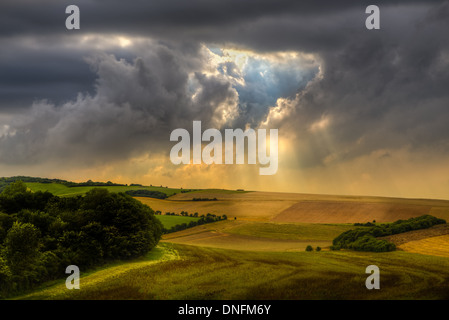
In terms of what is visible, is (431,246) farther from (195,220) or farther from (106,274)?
(195,220)

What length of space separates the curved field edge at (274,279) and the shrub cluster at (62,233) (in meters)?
4.54

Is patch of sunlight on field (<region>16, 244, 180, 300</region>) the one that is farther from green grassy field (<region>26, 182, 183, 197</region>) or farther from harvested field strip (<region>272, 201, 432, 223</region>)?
green grassy field (<region>26, 182, 183, 197</region>)

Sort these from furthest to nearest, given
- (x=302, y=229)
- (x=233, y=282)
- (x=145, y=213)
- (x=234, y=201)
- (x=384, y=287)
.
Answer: (x=234, y=201) < (x=302, y=229) < (x=145, y=213) < (x=233, y=282) < (x=384, y=287)

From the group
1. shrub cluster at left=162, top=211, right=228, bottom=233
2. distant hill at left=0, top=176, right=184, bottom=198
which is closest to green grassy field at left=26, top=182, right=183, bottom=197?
distant hill at left=0, top=176, right=184, bottom=198

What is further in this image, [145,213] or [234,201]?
[234,201]

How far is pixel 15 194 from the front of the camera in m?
65.9

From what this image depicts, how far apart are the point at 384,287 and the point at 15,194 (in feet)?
167

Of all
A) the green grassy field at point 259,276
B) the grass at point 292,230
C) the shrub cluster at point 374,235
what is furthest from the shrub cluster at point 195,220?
the shrub cluster at point 374,235

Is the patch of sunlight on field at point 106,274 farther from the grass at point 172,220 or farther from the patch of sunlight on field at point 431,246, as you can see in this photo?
the grass at point 172,220

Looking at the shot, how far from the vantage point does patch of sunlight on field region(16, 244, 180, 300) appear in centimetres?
4312

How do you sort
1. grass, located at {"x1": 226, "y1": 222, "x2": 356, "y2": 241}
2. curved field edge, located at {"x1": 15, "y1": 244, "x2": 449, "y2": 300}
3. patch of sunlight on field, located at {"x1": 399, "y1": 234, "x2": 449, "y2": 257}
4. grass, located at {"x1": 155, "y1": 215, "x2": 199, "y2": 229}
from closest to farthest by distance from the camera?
curved field edge, located at {"x1": 15, "y1": 244, "x2": 449, "y2": 300} → patch of sunlight on field, located at {"x1": 399, "y1": 234, "x2": 449, "y2": 257} → grass, located at {"x1": 226, "y1": 222, "x2": 356, "y2": 241} → grass, located at {"x1": 155, "y1": 215, "x2": 199, "y2": 229}

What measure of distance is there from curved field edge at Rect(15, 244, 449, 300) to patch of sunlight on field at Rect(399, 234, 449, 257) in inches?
152
